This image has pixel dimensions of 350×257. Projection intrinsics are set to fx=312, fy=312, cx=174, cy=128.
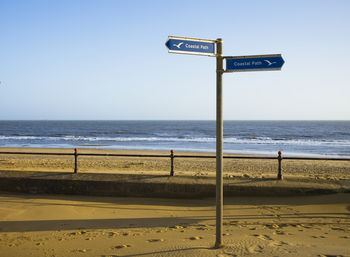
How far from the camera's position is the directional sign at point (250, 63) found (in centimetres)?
446

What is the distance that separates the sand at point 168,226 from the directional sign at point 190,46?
9.67ft

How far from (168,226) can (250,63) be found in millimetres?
3745

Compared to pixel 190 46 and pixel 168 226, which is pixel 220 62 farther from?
pixel 168 226

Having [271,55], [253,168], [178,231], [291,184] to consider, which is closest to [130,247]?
[178,231]

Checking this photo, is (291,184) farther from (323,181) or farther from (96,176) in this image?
(96,176)

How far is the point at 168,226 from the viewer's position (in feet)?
21.2

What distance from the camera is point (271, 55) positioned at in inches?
175

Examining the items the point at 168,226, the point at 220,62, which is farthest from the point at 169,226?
the point at 220,62

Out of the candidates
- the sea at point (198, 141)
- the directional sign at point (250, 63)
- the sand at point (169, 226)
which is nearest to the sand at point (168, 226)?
the sand at point (169, 226)

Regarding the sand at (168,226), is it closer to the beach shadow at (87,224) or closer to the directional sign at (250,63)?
the beach shadow at (87,224)

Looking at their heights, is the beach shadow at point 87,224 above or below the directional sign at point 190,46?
below

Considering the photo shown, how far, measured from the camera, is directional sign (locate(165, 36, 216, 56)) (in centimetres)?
432

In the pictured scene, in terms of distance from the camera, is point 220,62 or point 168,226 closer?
point 220,62

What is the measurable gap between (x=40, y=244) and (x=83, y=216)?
178 centimetres
